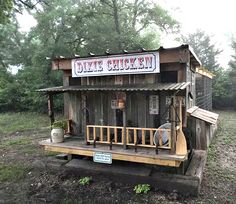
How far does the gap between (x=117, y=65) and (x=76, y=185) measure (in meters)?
3.27

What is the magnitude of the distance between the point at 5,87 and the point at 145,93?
14.3 metres

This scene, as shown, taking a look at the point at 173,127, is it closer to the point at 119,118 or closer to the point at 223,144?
the point at 119,118

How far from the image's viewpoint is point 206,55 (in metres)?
20.4

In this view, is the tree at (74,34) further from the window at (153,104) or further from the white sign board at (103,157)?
the white sign board at (103,157)

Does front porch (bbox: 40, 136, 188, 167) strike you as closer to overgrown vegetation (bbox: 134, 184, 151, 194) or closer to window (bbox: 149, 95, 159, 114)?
overgrown vegetation (bbox: 134, 184, 151, 194)

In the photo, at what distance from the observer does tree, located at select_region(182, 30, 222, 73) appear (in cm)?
2008

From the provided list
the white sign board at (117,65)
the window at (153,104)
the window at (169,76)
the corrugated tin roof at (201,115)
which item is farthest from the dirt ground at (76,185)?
the white sign board at (117,65)

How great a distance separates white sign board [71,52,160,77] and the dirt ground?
2.81 m

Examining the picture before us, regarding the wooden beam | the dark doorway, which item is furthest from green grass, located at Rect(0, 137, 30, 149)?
the dark doorway

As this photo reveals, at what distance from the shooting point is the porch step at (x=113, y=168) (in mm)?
5617

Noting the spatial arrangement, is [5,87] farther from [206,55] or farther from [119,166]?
[206,55]

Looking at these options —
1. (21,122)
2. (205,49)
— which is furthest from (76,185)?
(205,49)

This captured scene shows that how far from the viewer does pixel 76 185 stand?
5617 millimetres

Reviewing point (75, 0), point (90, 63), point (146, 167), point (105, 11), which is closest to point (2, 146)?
point (90, 63)
